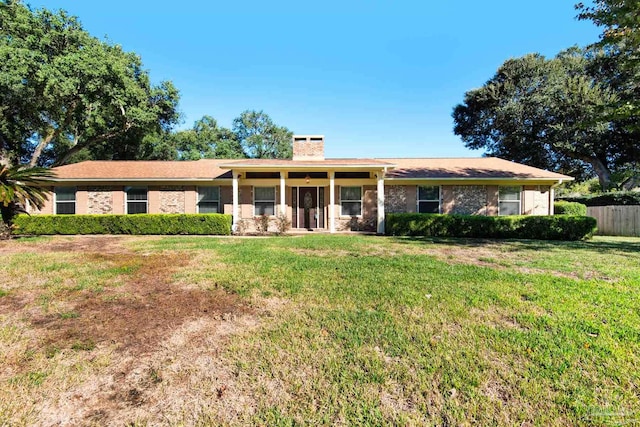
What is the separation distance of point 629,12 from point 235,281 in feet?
43.4

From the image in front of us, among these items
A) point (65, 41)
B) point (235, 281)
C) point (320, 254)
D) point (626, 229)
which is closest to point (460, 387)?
point (235, 281)

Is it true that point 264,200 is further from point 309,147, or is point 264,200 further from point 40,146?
point 40,146

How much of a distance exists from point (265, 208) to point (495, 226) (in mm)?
10064

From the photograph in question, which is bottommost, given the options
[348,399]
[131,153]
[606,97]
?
[348,399]

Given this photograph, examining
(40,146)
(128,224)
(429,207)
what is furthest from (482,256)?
(40,146)

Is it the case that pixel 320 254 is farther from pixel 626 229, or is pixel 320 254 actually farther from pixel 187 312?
pixel 626 229

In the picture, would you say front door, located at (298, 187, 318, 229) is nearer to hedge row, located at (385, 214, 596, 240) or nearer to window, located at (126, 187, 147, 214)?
hedge row, located at (385, 214, 596, 240)

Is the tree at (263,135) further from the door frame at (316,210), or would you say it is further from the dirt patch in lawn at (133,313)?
the dirt patch in lawn at (133,313)

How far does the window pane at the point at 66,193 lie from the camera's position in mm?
14673

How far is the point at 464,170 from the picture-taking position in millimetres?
15328

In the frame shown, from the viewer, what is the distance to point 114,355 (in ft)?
9.02

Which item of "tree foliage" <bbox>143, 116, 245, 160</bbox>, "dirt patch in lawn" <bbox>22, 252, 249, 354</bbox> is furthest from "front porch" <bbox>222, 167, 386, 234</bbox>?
"tree foliage" <bbox>143, 116, 245, 160</bbox>

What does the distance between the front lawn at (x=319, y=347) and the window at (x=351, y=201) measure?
934 centimetres

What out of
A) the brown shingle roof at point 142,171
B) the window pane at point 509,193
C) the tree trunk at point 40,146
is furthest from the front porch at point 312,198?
the tree trunk at point 40,146
